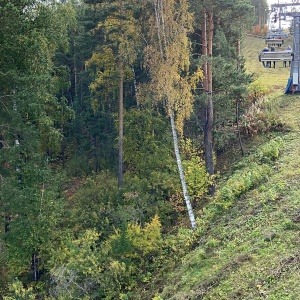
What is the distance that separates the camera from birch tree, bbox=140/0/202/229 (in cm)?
1198

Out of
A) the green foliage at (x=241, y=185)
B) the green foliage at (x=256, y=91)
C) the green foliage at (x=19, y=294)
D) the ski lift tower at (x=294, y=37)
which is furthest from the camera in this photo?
the green foliage at (x=256, y=91)

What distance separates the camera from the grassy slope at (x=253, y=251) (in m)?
6.77

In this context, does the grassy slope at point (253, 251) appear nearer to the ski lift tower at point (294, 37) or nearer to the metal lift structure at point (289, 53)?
the metal lift structure at point (289, 53)

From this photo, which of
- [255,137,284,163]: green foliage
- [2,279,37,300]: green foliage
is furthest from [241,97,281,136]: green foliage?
[2,279,37,300]: green foliage

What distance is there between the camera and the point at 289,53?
576 inches

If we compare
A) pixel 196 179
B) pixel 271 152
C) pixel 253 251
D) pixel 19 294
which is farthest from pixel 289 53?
pixel 19 294

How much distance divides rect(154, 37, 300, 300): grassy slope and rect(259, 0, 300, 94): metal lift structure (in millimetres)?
4716

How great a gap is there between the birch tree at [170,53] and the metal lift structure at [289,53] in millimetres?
4168

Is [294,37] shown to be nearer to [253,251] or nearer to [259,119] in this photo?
[259,119]

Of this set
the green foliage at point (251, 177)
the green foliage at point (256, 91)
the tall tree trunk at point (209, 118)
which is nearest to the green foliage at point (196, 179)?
the tall tree trunk at point (209, 118)

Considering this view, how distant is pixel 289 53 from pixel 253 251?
9807mm

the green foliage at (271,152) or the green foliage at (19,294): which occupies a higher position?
the green foliage at (271,152)

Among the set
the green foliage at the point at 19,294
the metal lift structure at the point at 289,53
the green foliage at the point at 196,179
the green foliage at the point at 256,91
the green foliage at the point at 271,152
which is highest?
the metal lift structure at the point at 289,53

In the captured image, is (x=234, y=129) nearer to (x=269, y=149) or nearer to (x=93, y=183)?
(x=269, y=149)
